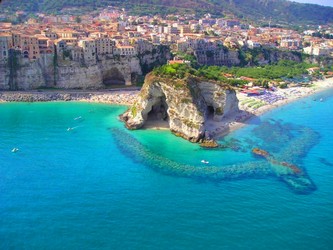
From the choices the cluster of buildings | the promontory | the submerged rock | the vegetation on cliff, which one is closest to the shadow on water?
the submerged rock

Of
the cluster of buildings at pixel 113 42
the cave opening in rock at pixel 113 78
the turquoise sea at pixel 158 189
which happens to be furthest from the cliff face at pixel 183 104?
the cluster of buildings at pixel 113 42

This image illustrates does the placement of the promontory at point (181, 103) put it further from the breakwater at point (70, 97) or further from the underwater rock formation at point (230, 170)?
the breakwater at point (70, 97)

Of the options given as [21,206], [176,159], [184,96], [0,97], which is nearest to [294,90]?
[184,96]

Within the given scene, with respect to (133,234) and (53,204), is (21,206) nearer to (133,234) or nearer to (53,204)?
(53,204)

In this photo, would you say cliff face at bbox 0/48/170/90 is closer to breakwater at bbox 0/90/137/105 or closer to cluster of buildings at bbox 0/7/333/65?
cluster of buildings at bbox 0/7/333/65

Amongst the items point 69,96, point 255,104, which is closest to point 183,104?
point 255,104

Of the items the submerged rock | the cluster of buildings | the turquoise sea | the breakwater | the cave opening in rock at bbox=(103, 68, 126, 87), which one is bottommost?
the turquoise sea
